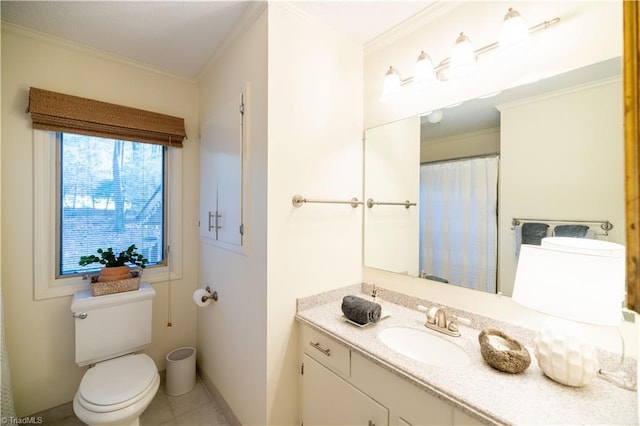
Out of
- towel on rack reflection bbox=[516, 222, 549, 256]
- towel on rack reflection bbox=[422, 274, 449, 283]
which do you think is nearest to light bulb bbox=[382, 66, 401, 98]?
towel on rack reflection bbox=[516, 222, 549, 256]

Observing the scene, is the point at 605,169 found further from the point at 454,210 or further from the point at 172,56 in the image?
the point at 172,56

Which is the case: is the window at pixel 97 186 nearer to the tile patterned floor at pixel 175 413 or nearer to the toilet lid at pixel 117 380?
the toilet lid at pixel 117 380

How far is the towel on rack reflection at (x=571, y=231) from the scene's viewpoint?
0.98 meters

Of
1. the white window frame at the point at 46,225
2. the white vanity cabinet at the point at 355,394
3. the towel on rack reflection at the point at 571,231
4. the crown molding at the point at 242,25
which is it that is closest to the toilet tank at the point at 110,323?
the white window frame at the point at 46,225

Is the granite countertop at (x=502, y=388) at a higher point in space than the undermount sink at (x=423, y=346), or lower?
higher

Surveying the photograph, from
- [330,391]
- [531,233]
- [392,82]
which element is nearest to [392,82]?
[392,82]

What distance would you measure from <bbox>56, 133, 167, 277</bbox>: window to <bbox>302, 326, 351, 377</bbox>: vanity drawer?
150cm

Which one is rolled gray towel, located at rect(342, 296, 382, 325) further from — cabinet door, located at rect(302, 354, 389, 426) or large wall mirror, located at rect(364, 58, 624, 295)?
large wall mirror, located at rect(364, 58, 624, 295)

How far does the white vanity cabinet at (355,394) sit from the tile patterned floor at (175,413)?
2.62ft

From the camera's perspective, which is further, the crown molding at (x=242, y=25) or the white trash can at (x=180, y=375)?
the white trash can at (x=180, y=375)

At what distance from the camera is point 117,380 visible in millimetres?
1484

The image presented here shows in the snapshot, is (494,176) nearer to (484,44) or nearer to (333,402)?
(484,44)

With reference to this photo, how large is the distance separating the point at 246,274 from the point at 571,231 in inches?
60.5

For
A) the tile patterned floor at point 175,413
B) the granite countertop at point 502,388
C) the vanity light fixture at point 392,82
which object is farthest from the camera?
the tile patterned floor at point 175,413
